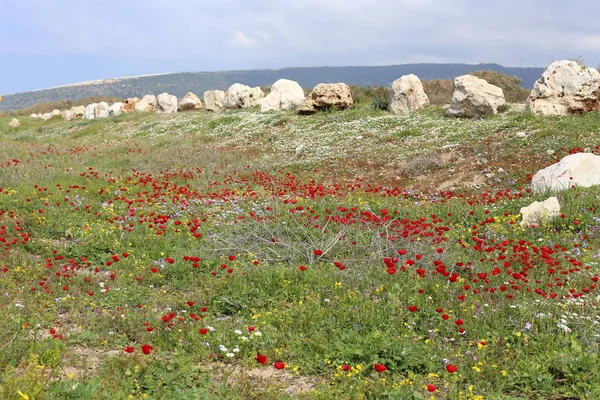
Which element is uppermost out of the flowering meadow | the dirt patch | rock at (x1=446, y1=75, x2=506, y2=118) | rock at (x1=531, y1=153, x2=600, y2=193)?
rock at (x1=446, y1=75, x2=506, y2=118)

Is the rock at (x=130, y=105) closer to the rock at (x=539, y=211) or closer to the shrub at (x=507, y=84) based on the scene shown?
the shrub at (x=507, y=84)

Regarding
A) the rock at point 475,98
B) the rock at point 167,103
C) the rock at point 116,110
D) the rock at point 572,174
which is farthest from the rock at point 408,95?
the rock at point 116,110

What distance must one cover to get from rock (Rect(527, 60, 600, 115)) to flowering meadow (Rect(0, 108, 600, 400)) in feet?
19.9

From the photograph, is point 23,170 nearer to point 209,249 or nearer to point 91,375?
point 209,249

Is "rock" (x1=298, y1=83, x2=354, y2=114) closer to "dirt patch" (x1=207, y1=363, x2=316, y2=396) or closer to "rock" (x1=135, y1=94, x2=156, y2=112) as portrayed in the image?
"rock" (x1=135, y1=94, x2=156, y2=112)

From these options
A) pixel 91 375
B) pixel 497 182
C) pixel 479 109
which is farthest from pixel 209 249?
pixel 479 109

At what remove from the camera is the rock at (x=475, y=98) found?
24422 mm

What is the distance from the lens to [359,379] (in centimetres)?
488

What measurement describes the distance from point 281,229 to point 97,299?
4.09 meters

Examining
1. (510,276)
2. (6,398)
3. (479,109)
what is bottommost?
(510,276)

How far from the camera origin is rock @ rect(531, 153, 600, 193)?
40.8 feet

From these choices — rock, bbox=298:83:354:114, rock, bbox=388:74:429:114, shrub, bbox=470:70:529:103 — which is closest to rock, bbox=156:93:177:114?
rock, bbox=298:83:354:114

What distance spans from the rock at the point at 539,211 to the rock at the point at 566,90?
1338 centimetres

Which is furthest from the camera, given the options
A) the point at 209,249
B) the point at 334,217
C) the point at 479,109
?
the point at 479,109
